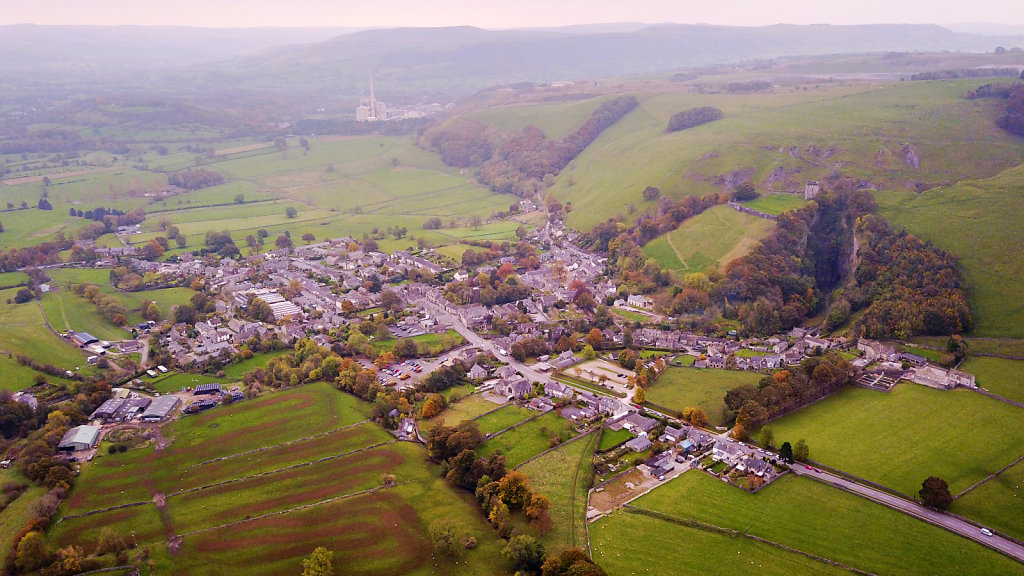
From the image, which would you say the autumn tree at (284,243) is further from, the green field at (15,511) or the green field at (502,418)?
the green field at (502,418)

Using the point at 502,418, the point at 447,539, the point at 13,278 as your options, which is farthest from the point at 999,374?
the point at 13,278

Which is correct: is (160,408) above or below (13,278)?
below

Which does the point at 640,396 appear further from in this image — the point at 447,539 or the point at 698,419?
the point at 447,539

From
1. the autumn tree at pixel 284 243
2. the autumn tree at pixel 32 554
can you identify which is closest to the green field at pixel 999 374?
the autumn tree at pixel 32 554

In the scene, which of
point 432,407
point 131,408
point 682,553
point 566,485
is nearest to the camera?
point 682,553

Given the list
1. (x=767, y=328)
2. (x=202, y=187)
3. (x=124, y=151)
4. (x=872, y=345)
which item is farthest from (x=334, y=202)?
(x=872, y=345)

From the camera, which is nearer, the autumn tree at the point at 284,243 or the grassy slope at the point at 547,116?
the autumn tree at the point at 284,243

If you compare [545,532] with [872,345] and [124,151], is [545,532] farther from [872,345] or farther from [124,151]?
[124,151]
